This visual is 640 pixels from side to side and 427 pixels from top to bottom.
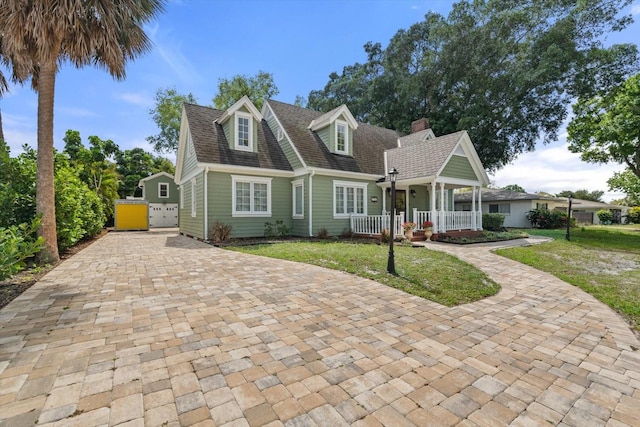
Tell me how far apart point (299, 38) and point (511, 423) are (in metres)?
14.8

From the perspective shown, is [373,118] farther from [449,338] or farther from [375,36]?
[449,338]

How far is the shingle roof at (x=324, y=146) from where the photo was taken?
13.8 m

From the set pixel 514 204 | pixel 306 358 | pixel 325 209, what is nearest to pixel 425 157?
pixel 325 209

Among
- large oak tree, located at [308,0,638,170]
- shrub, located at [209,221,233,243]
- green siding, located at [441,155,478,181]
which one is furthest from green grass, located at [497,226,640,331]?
large oak tree, located at [308,0,638,170]

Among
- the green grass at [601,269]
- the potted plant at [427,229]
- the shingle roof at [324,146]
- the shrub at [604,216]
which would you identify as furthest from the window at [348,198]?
the shrub at [604,216]

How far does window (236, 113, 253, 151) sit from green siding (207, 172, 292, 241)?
1.80 metres

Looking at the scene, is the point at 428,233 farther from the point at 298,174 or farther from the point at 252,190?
the point at 252,190

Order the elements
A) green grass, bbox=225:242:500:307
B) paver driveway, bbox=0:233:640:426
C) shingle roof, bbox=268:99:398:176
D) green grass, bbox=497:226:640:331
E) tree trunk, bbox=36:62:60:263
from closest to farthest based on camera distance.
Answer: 1. paver driveway, bbox=0:233:640:426
2. green grass, bbox=497:226:640:331
3. green grass, bbox=225:242:500:307
4. tree trunk, bbox=36:62:60:263
5. shingle roof, bbox=268:99:398:176

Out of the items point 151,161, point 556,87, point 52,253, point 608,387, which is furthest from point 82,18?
point 151,161

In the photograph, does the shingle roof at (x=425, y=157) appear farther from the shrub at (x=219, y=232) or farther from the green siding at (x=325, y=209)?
the shrub at (x=219, y=232)

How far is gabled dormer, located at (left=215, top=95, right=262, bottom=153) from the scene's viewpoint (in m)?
12.9

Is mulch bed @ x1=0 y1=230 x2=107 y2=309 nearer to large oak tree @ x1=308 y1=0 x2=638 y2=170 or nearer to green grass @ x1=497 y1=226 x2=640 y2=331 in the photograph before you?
green grass @ x1=497 y1=226 x2=640 y2=331

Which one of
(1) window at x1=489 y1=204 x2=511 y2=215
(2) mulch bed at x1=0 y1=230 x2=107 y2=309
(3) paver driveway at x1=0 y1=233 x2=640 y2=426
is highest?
(1) window at x1=489 y1=204 x2=511 y2=215

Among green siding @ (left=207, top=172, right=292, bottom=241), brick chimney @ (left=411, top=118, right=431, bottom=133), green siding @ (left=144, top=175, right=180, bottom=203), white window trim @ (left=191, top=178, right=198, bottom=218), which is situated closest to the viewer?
green siding @ (left=207, top=172, right=292, bottom=241)
